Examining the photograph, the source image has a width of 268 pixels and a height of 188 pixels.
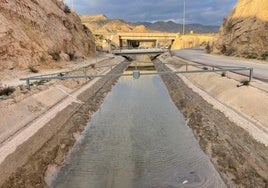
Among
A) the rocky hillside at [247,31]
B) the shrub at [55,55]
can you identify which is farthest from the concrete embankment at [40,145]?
the rocky hillside at [247,31]

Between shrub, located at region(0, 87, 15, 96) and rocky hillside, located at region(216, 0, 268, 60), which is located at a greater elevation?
rocky hillside, located at region(216, 0, 268, 60)

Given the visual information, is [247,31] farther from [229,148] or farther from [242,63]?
[229,148]

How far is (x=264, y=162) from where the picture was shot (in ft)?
35.0

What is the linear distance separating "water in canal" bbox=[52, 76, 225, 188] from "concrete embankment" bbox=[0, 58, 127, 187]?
57cm

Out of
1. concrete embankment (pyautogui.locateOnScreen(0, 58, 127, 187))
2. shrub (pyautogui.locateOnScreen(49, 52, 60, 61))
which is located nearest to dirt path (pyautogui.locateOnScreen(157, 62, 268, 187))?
concrete embankment (pyautogui.locateOnScreen(0, 58, 127, 187))

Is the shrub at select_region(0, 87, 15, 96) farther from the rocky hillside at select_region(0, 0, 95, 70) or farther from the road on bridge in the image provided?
the road on bridge

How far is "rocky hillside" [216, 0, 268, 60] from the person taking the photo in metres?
42.9

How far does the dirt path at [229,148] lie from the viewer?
10055mm

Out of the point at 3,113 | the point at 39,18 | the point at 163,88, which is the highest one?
the point at 39,18

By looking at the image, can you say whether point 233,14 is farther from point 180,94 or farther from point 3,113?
point 3,113

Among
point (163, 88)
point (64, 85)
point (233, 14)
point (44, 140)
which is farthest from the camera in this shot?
point (233, 14)

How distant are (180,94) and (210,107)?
6.91 m

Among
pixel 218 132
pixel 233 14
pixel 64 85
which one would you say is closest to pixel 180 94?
pixel 64 85

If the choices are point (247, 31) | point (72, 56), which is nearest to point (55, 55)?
point (72, 56)
